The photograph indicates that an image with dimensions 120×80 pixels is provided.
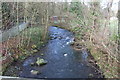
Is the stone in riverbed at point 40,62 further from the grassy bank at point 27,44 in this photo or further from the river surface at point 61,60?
the grassy bank at point 27,44

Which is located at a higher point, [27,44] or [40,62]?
[27,44]

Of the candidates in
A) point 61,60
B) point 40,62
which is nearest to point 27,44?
point 40,62

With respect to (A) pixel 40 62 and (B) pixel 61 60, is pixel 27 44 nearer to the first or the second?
(A) pixel 40 62

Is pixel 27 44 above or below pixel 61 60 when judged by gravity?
above

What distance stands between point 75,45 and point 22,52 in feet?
3.08

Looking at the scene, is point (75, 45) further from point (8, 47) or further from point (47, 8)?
point (8, 47)

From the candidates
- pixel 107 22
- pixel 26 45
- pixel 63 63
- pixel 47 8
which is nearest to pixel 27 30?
pixel 26 45

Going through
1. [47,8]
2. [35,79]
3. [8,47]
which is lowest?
[35,79]

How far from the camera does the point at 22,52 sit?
313 cm

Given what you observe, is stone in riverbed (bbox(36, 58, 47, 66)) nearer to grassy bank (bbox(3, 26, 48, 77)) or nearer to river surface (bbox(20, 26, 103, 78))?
river surface (bbox(20, 26, 103, 78))

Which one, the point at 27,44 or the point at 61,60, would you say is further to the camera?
the point at 27,44

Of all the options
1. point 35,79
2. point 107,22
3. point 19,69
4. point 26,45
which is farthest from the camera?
point 26,45

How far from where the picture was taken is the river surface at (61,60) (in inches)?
108

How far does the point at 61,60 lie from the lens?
Answer: 288 centimetres
